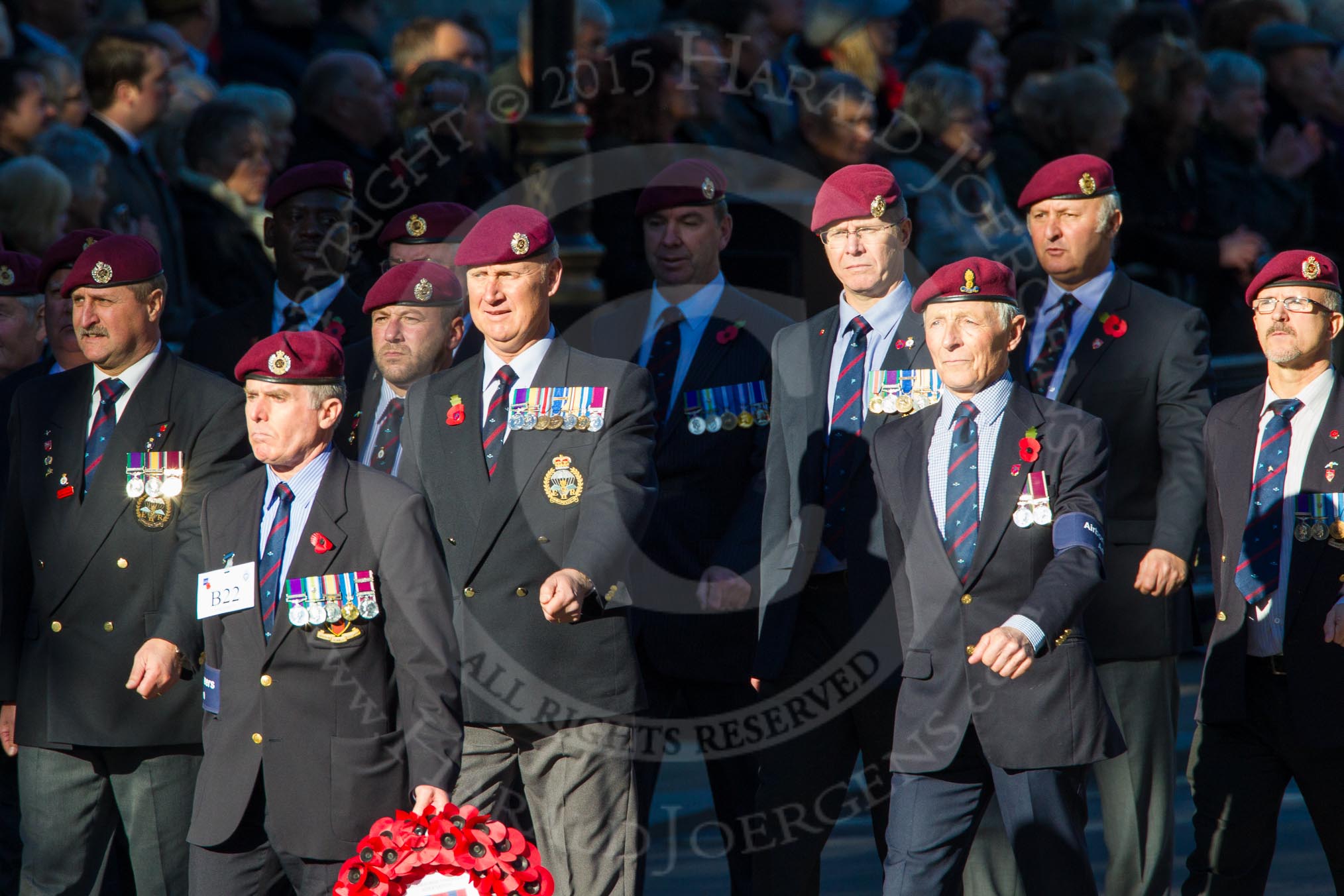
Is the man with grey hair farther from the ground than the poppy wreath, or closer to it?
farther from the ground

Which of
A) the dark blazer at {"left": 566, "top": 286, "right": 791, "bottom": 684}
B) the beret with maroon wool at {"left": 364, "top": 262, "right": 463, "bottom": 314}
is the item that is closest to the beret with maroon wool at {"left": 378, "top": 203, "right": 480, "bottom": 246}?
the beret with maroon wool at {"left": 364, "top": 262, "right": 463, "bottom": 314}

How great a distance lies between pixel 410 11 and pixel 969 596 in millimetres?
7685

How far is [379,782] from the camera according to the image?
5156mm

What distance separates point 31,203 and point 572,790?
125 inches

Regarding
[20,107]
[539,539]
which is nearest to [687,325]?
[539,539]

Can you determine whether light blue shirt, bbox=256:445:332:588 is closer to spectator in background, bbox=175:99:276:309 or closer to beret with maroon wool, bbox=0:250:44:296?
beret with maroon wool, bbox=0:250:44:296

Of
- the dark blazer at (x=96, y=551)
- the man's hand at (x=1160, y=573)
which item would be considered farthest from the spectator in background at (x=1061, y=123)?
the dark blazer at (x=96, y=551)

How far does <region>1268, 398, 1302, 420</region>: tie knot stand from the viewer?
19.6 ft

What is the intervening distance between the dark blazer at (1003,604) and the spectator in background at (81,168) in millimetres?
3650

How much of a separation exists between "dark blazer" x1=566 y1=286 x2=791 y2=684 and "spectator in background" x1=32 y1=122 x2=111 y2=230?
2.61m

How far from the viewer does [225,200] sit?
848 centimetres

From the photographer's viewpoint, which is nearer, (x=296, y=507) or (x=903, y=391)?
(x=296, y=507)

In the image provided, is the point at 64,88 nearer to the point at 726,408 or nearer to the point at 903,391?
the point at 726,408

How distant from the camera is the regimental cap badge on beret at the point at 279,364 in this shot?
5164 mm
